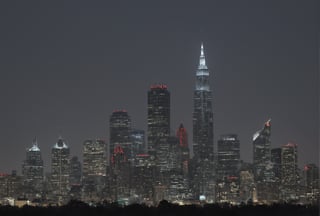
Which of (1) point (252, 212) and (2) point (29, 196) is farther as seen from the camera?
(2) point (29, 196)

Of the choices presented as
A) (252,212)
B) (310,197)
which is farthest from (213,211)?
(310,197)

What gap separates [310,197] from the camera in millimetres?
162750

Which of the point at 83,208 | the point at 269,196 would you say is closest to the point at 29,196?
the point at 269,196

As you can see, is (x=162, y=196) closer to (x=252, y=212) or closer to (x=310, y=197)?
(x=310, y=197)

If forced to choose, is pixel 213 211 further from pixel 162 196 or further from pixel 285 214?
pixel 162 196

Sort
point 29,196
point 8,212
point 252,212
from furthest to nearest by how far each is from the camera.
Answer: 1. point 29,196
2. point 252,212
3. point 8,212

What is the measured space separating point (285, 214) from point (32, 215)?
2103 centimetres

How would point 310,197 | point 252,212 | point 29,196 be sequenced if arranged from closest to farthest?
1. point 252,212
2. point 310,197
3. point 29,196

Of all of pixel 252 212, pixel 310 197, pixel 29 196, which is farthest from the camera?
pixel 29 196

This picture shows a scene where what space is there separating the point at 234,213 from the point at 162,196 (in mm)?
104010

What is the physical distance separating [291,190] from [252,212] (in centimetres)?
9870

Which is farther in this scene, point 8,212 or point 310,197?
point 310,197

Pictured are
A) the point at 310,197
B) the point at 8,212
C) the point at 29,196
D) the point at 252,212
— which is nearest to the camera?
the point at 8,212

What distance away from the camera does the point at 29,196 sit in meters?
174
